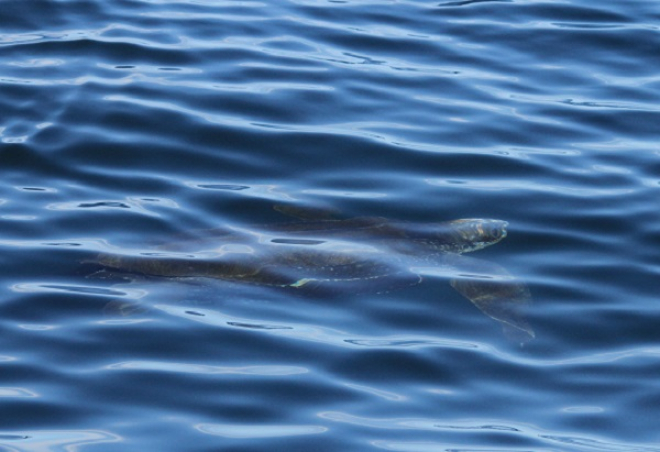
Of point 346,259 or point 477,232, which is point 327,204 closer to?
point 346,259

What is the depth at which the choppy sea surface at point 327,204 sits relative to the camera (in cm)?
505

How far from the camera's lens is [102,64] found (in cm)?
960

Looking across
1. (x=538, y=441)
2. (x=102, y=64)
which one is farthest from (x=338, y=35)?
(x=538, y=441)

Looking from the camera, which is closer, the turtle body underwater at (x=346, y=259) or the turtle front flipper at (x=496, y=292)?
the turtle front flipper at (x=496, y=292)

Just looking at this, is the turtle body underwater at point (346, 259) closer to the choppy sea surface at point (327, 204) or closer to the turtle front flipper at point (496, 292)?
the turtle front flipper at point (496, 292)

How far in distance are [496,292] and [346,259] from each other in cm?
98

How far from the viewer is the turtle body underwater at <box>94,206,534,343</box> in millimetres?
6234

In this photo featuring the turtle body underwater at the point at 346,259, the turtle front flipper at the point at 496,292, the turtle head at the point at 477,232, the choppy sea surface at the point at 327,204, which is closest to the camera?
the choppy sea surface at the point at 327,204

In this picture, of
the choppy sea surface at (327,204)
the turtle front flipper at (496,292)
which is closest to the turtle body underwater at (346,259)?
the turtle front flipper at (496,292)

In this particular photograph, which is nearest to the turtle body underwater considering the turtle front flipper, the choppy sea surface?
the turtle front flipper

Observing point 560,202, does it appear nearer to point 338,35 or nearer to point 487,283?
point 487,283

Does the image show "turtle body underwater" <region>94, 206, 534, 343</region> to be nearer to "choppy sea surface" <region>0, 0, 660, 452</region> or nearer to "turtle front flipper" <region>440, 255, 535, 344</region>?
"turtle front flipper" <region>440, 255, 535, 344</region>

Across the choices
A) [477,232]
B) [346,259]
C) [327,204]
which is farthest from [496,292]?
[327,204]

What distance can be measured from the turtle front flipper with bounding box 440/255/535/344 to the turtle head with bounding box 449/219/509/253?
104 millimetres
